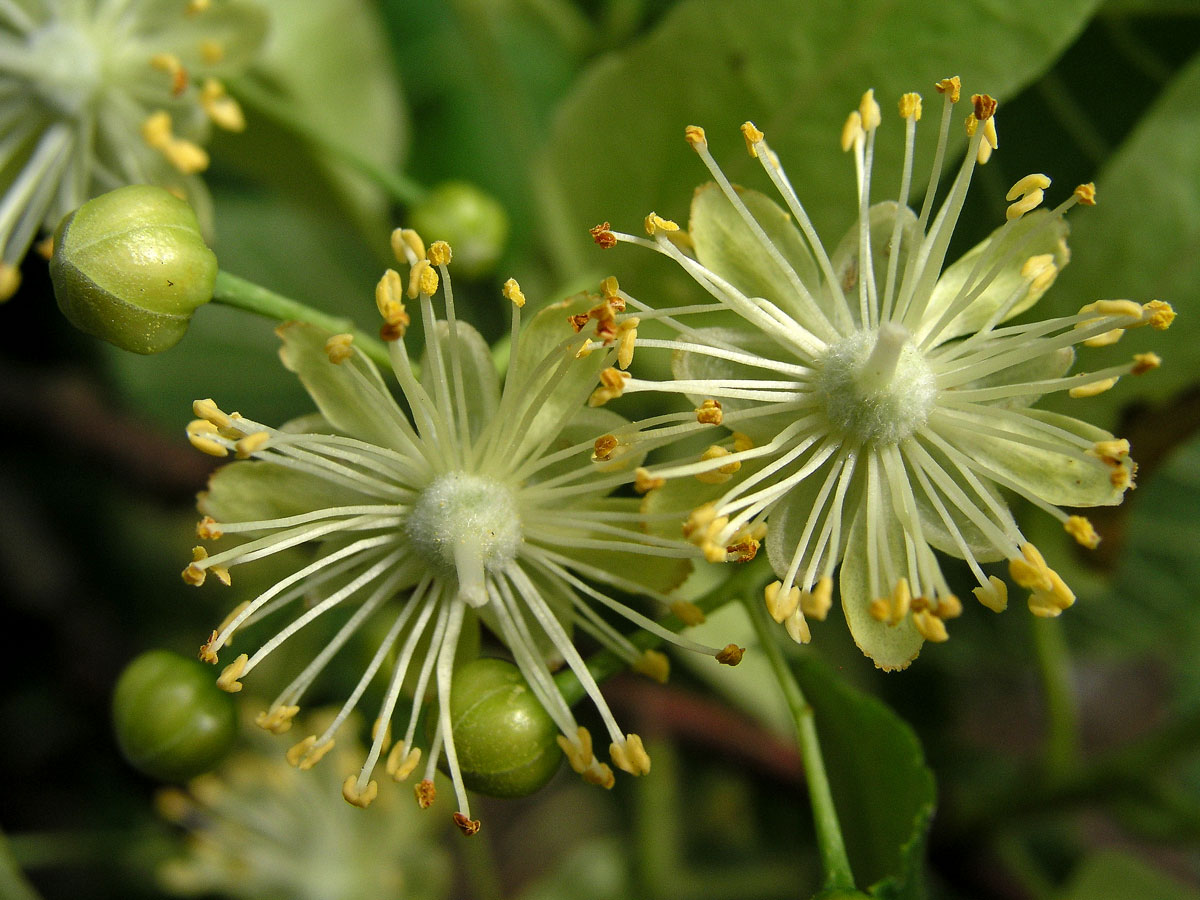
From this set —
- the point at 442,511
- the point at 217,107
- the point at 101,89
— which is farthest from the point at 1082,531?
the point at 101,89

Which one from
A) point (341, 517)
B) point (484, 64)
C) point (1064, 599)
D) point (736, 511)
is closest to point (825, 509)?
point (736, 511)

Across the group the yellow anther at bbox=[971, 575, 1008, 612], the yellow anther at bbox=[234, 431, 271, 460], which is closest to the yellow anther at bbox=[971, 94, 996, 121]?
the yellow anther at bbox=[971, 575, 1008, 612]

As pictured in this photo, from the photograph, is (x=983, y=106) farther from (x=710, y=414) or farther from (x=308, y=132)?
(x=308, y=132)

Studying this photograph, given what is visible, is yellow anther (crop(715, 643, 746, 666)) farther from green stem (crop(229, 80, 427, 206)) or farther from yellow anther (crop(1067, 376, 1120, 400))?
green stem (crop(229, 80, 427, 206))

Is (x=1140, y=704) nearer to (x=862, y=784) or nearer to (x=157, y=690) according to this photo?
(x=862, y=784)

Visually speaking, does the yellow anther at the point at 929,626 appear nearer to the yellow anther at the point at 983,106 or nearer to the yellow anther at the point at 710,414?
the yellow anther at the point at 710,414
